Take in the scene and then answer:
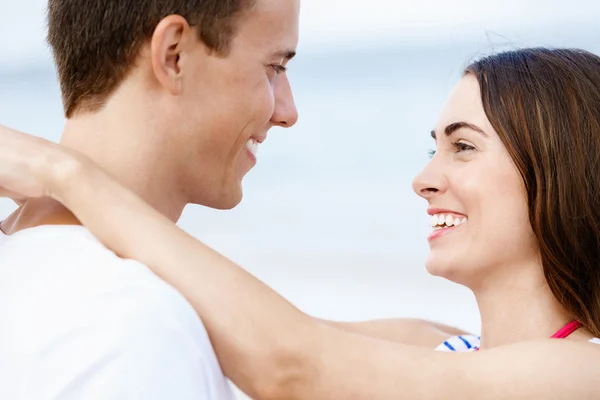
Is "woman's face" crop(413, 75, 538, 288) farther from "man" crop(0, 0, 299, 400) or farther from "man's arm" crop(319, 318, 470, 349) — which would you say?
"man" crop(0, 0, 299, 400)

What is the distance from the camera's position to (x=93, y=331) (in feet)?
3.73

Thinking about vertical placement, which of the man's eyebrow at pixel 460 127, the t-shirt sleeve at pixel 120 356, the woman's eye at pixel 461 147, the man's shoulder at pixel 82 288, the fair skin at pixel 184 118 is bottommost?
the t-shirt sleeve at pixel 120 356

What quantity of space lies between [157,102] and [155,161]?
0.29 feet

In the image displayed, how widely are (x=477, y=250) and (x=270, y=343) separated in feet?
1.92

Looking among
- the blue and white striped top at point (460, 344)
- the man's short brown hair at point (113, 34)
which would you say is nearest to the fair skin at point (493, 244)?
the blue and white striped top at point (460, 344)

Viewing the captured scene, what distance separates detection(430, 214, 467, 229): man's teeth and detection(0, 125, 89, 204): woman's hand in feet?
2.66

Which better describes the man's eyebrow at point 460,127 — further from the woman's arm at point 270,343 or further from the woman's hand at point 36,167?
the woman's hand at point 36,167

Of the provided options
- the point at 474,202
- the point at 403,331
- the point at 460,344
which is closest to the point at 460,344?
the point at 460,344

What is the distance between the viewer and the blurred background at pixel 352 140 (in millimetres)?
5285

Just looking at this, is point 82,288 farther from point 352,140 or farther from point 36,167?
point 352,140

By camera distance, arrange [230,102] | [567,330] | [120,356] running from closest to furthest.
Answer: [120,356]
[230,102]
[567,330]

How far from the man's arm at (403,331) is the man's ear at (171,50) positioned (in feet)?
2.76

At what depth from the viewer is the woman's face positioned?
1792 mm

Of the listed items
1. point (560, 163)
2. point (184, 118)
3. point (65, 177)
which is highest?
point (560, 163)
